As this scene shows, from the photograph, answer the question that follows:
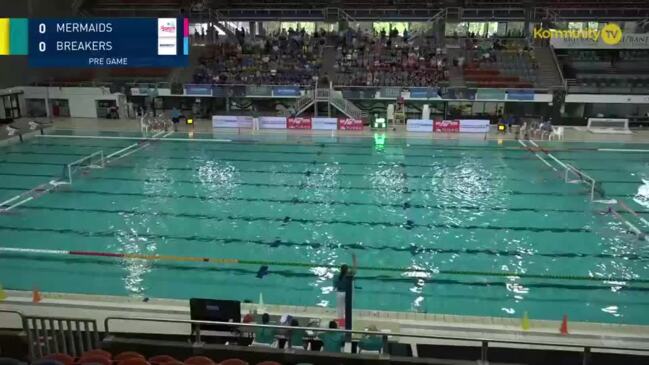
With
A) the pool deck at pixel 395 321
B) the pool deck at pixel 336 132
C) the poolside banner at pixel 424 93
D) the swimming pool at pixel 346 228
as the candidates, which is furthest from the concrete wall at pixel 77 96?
the pool deck at pixel 395 321

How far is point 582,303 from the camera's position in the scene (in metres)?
8.95

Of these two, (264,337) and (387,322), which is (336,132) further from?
(264,337)

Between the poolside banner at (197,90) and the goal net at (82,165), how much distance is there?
9.04 m

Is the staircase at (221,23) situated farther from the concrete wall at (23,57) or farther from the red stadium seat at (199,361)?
the red stadium seat at (199,361)

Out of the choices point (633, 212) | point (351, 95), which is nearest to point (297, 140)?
point (351, 95)

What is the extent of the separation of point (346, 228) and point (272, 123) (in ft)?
44.9

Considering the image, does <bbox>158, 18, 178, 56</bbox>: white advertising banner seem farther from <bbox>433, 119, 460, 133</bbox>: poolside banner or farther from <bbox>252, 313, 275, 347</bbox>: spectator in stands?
<bbox>433, 119, 460, 133</bbox>: poolside banner

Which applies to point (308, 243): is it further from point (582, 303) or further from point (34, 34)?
point (34, 34)

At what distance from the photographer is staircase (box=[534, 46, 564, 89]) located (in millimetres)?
27089

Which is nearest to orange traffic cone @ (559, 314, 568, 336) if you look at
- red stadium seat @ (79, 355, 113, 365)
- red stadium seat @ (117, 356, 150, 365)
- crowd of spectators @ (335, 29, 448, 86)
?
red stadium seat @ (117, 356, 150, 365)

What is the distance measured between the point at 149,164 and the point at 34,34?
1006 centimetres

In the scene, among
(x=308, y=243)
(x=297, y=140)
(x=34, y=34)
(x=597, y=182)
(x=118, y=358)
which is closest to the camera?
(x=118, y=358)

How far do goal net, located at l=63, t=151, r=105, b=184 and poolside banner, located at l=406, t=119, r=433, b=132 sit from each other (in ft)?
41.8

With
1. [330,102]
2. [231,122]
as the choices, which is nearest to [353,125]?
[330,102]
